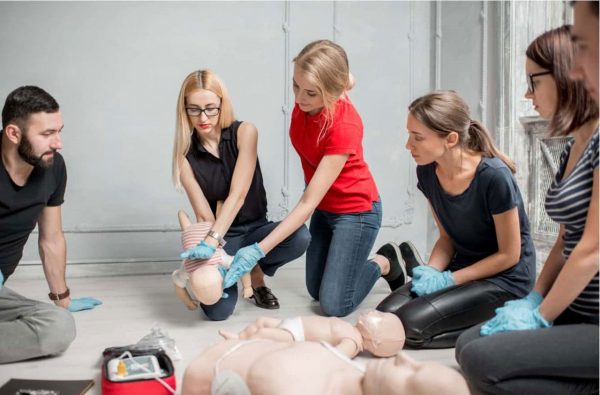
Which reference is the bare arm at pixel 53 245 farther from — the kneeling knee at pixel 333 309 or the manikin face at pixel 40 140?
the kneeling knee at pixel 333 309

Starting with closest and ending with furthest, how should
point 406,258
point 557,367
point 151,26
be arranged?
point 557,367, point 406,258, point 151,26

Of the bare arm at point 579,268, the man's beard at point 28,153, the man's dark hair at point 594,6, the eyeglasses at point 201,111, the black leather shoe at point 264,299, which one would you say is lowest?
the black leather shoe at point 264,299

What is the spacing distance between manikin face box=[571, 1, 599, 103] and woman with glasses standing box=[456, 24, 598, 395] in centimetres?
44

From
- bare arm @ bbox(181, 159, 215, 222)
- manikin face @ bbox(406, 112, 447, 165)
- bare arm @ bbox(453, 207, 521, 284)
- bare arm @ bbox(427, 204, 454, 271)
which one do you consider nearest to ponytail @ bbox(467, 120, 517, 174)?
manikin face @ bbox(406, 112, 447, 165)

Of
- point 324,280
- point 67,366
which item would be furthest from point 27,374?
point 324,280

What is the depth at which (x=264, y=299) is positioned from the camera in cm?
A: 292

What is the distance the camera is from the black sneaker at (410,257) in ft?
9.79

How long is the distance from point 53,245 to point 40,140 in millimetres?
505

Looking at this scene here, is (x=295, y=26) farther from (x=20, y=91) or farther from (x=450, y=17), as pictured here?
(x=20, y=91)

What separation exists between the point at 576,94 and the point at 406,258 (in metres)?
1.57

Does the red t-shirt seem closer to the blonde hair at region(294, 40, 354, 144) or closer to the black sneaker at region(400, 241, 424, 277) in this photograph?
the blonde hair at region(294, 40, 354, 144)

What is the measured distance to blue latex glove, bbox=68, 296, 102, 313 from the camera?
110 inches

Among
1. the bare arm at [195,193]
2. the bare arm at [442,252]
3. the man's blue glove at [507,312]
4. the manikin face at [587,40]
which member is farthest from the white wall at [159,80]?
the manikin face at [587,40]

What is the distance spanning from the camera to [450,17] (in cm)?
392
